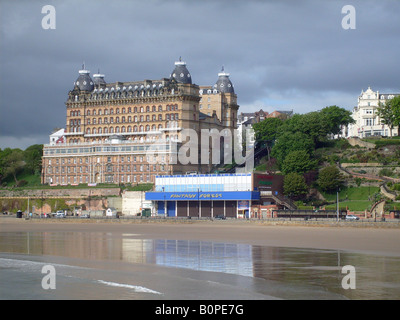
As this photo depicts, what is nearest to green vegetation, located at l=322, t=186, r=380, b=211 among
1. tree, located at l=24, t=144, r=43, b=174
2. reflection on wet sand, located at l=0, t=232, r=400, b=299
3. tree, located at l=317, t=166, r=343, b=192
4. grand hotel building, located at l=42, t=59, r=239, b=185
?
tree, located at l=317, t=166, r=343, b=192

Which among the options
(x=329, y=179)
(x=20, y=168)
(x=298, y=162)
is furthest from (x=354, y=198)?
(x=20, y=168)

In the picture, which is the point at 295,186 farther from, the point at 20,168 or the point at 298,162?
the point at 20,168

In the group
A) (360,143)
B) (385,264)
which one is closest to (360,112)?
(360,143)

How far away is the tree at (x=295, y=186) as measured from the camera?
371 feet

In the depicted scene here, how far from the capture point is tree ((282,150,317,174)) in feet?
390

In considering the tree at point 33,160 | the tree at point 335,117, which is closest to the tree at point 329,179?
the tree at point 335,117

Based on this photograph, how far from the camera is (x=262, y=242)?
61.0 m

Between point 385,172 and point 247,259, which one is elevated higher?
point 385,172

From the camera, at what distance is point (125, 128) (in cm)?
14438

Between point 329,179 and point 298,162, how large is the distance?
24.7 ft

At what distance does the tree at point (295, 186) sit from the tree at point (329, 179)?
10.00ft

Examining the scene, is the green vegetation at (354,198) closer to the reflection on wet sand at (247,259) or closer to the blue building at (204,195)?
the blue building at (204,195)

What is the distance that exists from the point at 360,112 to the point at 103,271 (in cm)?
15018

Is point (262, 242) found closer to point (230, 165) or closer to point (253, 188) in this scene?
point (253, 188)
